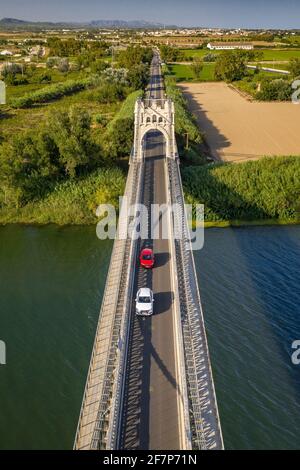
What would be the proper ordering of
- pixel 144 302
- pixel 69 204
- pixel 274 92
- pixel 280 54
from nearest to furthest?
pixel 144 302
pixel 69 204
pixel 274 92
pixel 280 54

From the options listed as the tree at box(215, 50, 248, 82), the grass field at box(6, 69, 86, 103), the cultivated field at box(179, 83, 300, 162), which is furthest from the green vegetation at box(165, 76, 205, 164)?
the tree at box(215, 50, 248, 82)

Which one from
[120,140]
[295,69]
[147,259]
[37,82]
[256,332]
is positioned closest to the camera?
[147,259]

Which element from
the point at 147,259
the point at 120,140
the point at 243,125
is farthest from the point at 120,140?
the point at 243,125

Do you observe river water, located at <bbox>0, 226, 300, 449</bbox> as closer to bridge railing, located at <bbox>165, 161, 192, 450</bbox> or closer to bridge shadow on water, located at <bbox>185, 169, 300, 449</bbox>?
bridge shadow on water, located at <bbox>185, 169, 300, 449</bbox>

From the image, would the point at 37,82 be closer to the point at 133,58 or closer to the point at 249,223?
the point at 133,58

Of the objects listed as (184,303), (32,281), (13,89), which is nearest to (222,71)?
(13,89)
